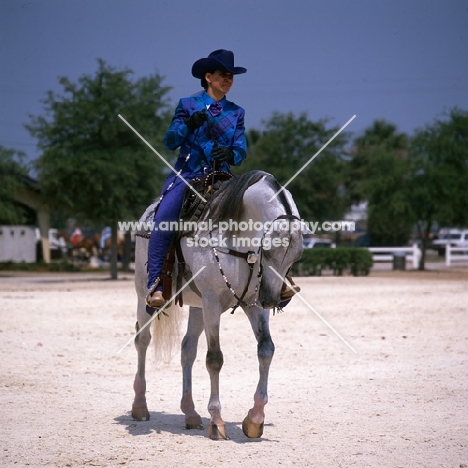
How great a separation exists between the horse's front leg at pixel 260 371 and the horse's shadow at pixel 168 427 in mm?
106

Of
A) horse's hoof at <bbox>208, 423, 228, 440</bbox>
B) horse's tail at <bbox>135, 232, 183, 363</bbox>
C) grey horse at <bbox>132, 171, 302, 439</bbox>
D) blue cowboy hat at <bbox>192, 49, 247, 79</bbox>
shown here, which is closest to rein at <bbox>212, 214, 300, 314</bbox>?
grey horse at <bbox>132, 171, 302, 439</bbox>

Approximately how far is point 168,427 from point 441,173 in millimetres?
30942

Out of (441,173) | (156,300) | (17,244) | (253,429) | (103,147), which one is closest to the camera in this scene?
(253,429)

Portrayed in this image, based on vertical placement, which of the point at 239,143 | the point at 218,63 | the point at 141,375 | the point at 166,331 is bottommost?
the point at 141,375

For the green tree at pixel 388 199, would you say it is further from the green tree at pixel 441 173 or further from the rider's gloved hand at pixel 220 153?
the rider's gloved hand at pixel 220 153

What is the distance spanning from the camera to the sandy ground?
603cm

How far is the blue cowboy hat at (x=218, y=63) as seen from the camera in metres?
7.11

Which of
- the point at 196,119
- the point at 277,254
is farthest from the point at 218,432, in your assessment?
the point at 196,119

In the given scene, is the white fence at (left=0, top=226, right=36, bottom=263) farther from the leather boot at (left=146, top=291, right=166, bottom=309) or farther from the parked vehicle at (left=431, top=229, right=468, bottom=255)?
the leather boot at (left=146, top=291, right=166, bottom=309)

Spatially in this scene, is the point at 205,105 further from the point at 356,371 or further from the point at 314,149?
the point at 314,149

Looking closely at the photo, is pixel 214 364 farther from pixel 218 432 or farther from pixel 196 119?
pixel 196 119

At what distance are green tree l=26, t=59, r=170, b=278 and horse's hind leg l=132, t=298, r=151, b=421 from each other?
21.0 meters

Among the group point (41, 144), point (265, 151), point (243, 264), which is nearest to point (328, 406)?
point (243, 264)

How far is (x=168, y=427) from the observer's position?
23.7 ft
